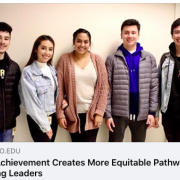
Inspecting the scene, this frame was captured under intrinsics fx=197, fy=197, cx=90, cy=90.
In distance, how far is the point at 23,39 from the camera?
183 centimetres

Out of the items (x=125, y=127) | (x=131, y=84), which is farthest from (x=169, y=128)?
(x=131, y=84)

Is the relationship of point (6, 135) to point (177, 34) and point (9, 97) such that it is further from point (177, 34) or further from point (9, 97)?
point (177, 34)

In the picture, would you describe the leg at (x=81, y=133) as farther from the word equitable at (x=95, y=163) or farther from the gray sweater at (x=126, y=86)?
the word equitable at (x=95, y=163)

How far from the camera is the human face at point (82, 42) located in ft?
5.35

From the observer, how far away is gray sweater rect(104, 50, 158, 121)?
1709 millimetres

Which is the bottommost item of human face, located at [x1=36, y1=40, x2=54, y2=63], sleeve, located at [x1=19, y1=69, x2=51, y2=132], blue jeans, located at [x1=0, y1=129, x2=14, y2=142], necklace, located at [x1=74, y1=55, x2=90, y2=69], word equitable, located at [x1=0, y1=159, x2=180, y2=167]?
word equitable, located at [x1=0, y1=159, x2=180, y2=167]

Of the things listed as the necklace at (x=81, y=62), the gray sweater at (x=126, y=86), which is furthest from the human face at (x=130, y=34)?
the necklace at (x=81, y=62)

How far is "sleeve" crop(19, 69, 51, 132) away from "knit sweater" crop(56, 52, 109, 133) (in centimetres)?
19

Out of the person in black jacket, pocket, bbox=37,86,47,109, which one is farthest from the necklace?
the person in black jacket

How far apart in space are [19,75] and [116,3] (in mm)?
1164

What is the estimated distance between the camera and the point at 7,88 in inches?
57.9

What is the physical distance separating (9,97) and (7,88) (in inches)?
2.7

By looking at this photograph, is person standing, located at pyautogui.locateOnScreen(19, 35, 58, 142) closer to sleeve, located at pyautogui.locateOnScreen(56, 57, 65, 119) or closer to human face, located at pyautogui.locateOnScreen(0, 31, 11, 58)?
sleeve, located at pyautogui.locateOnScreen(56, 57, 65, 119)

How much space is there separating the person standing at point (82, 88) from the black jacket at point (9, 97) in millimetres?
342
